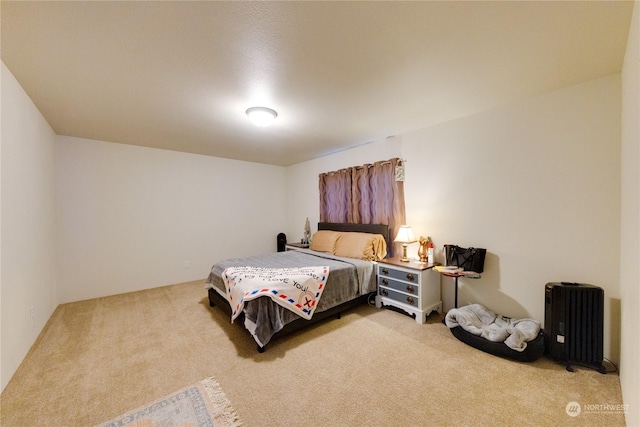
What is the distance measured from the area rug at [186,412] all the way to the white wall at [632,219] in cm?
221

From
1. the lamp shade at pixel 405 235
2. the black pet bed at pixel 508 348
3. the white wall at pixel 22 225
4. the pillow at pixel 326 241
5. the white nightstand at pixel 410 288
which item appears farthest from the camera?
the pillow at pixel 326 241

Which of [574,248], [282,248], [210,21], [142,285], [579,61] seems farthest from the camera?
[282,248]

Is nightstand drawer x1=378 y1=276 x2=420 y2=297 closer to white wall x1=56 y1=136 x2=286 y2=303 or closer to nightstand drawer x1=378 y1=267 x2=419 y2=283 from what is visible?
nightstand drawer x1=378 y1=267 x2=419 y2=283

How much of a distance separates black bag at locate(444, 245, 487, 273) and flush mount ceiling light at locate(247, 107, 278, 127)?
101 inches

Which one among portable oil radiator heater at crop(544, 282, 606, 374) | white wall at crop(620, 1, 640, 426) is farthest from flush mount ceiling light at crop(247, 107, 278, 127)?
portable oil radiator heater at crop(544, 282, 606, 374)

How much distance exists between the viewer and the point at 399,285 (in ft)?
9.93

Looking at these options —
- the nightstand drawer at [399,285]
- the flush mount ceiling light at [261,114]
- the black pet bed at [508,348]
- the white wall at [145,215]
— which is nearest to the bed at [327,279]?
the nightstand drawer at [399,285]

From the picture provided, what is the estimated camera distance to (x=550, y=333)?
80.2 inches

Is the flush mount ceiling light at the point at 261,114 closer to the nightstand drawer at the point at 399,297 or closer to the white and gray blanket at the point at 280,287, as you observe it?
the white and gray blanket at the point at 280,287

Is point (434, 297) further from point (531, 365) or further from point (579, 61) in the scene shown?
point (579, 61)

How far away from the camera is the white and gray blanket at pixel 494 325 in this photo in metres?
2.05

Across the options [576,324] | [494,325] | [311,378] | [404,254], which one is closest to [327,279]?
[311,378]

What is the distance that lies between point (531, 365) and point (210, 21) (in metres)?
3.42

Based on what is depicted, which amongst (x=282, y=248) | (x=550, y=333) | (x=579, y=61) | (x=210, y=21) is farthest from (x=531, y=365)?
(x=282, y=248)
